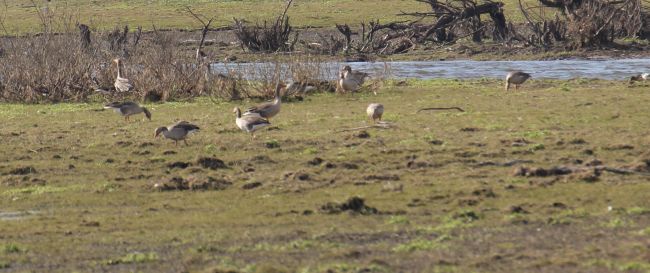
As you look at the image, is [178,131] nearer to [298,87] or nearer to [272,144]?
[272,144]

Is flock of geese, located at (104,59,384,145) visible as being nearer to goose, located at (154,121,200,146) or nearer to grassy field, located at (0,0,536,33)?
goose, located at (154,121,200,146)

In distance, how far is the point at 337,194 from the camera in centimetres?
1320

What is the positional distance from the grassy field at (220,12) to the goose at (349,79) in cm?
2359

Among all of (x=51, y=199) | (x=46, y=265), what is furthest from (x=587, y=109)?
(x=46, y=265)

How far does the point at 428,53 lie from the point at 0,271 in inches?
1238

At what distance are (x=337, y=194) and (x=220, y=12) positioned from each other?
44894mm

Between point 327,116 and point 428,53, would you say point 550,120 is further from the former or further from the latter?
point 428,53

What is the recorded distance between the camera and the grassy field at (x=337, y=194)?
997 cm

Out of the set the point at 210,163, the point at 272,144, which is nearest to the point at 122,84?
the point at 272,144

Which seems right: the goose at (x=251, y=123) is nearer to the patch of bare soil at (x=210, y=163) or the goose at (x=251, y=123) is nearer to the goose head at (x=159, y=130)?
the goose head at (x=159, y=130)

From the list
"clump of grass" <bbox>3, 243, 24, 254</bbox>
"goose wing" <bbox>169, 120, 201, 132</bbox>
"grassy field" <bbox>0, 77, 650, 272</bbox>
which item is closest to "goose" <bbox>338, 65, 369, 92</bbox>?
"grassy field" <bbox>0, 77, 650, 272</bbox>

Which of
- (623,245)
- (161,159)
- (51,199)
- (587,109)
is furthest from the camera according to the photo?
(587,109)

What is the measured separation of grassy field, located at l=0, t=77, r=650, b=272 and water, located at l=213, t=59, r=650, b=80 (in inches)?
372

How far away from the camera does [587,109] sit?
2050 cm
